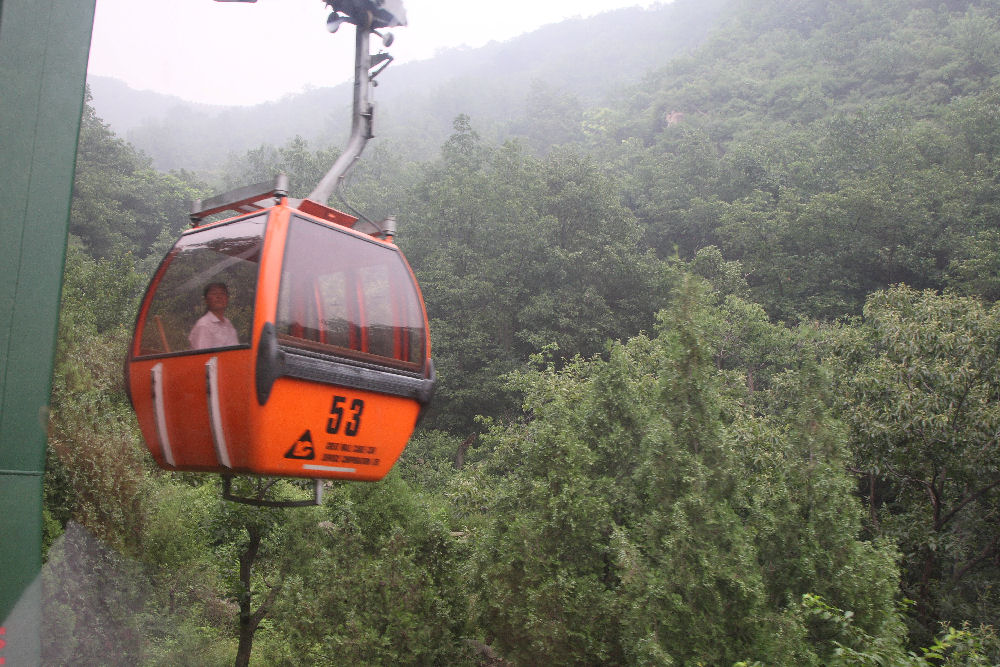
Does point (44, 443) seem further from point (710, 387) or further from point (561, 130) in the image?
point (561, 130)

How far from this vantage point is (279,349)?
2863 millimetres

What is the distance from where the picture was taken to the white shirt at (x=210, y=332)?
311cm

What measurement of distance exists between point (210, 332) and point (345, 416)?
702 mm

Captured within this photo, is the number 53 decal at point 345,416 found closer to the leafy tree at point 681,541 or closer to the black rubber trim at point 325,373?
the black rubber trim at point 325,373

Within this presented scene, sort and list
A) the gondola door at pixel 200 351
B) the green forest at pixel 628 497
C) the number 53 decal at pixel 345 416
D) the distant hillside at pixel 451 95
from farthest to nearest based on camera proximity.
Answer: the distant hillside at pixel 451 95 → the green forest at pixel 628 497 → the number 53 decal at pixel 345 416 → the gondola door at pixel 200 351

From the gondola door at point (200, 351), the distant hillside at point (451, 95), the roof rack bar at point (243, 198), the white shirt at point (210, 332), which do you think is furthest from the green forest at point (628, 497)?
the distant hillside at point (451, 95)

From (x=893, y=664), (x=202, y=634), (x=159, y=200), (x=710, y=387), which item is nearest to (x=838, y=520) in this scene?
(x=710, y=387)

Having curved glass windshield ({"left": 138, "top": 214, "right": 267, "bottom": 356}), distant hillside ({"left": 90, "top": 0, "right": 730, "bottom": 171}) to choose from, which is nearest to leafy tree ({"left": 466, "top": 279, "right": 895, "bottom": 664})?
curved glass windshield ({"left": 138, "top": 214, "right": 267, "bottom": 356})

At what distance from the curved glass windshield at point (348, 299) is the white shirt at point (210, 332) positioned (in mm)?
326

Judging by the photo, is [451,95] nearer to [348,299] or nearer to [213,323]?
[348,299]

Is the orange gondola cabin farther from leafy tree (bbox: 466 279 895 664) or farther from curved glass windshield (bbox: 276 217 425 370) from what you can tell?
leafy tree (bbox: 466 279 895 664)

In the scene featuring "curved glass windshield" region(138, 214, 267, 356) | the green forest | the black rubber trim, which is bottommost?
the green forest

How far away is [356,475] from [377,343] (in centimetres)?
63

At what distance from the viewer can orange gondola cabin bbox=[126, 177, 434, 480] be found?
9.53 ft
